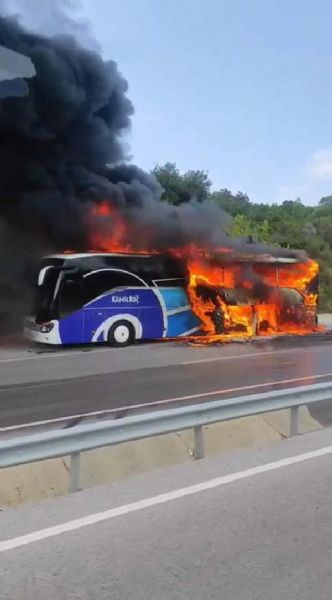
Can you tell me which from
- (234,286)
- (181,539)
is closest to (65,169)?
(234,286)

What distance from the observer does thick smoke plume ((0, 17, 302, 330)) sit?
20.6 metres

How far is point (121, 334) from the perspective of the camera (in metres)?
17.1

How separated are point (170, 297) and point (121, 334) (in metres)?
1.84

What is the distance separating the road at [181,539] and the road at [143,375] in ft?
10.4

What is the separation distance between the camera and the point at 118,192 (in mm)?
21969

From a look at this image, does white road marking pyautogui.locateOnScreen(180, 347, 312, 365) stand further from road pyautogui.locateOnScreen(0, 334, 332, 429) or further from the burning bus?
the burning bus

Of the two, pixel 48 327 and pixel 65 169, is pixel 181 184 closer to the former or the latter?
pixel 65 169

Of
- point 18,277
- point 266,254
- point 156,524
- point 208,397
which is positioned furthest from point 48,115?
point 156,524

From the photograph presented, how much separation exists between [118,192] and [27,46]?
578 cm

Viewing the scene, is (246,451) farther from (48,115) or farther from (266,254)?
(48,115)

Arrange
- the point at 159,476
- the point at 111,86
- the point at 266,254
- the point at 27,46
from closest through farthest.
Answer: the point at 159,476 → the point at 266,254 → the point at 27,46 → the point at 111,86

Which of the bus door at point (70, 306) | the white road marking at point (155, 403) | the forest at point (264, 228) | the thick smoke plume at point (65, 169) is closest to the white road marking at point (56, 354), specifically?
the bus door at point (70, 306)

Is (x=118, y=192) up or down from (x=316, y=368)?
up

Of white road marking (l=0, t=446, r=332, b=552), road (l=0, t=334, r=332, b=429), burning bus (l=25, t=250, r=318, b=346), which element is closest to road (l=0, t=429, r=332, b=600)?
white road marking (l=0, t=446, r=332, b=552)
